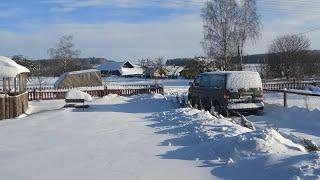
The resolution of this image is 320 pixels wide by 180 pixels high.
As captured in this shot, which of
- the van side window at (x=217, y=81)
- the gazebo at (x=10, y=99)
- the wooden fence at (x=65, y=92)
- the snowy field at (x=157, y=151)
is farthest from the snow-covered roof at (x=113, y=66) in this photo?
the snowy field at (x=157, y=151)

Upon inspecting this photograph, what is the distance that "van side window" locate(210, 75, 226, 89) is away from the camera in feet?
67.2

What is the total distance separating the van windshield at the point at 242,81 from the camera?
66.0 feet

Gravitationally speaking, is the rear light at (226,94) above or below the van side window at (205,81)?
below

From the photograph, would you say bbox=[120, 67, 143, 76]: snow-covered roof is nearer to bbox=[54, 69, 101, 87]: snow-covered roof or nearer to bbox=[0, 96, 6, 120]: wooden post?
bbox=[54, 69, 101, 87]: snow-covered roof

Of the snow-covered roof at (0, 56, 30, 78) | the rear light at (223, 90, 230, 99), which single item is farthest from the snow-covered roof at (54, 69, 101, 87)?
the rear light at (223, 90, 230, 99)

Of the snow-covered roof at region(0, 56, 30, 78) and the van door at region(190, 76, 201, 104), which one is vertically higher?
the snow-covered roof at region(0, 56, 30, 78)

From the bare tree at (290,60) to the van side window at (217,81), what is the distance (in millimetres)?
39932

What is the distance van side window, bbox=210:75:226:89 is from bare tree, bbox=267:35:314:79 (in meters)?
39.9

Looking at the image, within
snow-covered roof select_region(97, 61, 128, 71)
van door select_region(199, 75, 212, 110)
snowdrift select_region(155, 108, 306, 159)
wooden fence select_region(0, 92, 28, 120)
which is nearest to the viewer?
snowdrift select_region(155, 108, 306, 159)

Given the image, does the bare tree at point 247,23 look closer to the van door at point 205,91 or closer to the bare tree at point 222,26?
the bare tree at point 222,26

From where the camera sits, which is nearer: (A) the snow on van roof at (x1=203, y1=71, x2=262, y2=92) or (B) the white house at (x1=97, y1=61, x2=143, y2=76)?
(A) the snow on van roof at (x1=203, y1=71, x2=262, y2=92)

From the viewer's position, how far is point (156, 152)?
10.4 metres

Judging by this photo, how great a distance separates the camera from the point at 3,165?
953cm

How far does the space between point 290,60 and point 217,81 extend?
1727 inches
